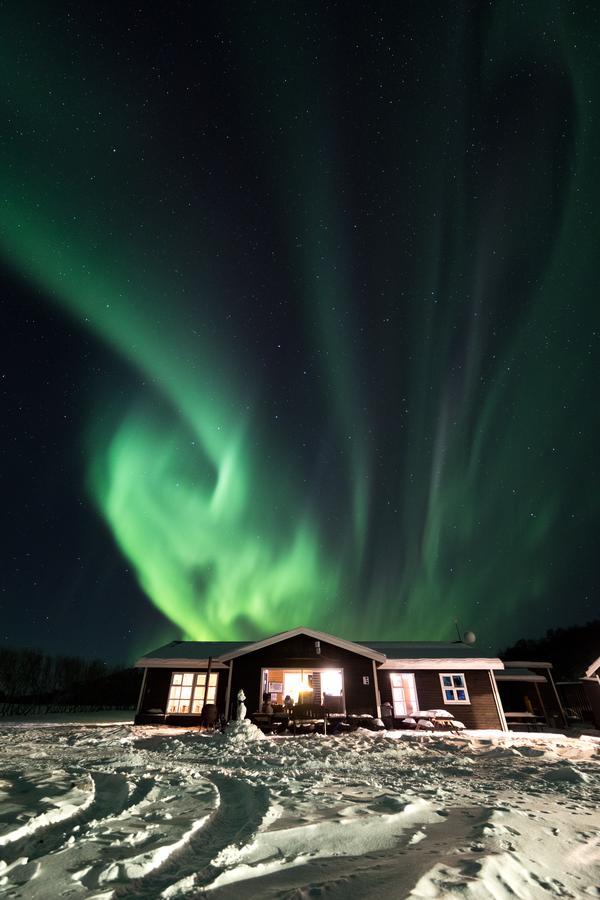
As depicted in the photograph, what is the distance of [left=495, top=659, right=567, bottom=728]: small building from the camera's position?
70.8 feet

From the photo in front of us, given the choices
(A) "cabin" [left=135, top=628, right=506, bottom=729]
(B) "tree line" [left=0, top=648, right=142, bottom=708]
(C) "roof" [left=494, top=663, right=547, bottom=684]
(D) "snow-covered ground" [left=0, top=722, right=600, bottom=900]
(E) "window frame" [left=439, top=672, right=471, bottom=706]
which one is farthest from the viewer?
(B) "tree line" [left=0, top=648, right=142, bottom=708]

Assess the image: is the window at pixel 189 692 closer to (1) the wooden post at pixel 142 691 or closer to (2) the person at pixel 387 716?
(1) the wooden post at pixel 142 691

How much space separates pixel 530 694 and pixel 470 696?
10.9m

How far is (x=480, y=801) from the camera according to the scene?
4.65m

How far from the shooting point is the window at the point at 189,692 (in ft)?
62.2

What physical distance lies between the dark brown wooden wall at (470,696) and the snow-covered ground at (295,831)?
1236 cm

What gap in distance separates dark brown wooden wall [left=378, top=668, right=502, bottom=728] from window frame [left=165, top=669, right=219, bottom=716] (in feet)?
25.0

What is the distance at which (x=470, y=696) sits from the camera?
60.2 ft

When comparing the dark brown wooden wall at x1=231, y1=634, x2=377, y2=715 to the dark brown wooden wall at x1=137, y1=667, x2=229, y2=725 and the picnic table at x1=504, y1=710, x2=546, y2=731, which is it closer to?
the dark brown wooden wall at x1=137, y1=667, x2=229, y2=725

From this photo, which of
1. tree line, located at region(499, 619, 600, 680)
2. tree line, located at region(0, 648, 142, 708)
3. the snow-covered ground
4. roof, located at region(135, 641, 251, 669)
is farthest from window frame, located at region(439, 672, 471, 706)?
tree line, located at region(499, 619, 600, 680)

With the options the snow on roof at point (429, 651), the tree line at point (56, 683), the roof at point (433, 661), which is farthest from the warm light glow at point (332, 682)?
the tree line at point (56, 683)

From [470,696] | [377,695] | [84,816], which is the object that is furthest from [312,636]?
[84,816]

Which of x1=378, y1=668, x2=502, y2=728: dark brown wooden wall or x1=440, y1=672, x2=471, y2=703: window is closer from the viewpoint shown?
x1=378, y1=668, x2=502, y2=728: dark brown wooden wall

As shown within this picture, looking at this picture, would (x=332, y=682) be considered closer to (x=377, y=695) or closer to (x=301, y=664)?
(x=301, y=664)
